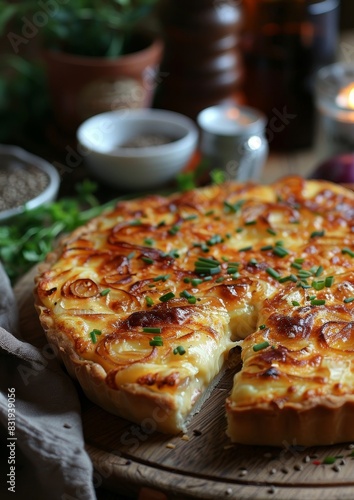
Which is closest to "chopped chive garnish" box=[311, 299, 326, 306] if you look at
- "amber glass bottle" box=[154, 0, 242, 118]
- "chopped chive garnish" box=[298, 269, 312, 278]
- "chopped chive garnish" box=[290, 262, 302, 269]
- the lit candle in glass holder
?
"chopped chive garnish" box=[298, 269, 312, 278]

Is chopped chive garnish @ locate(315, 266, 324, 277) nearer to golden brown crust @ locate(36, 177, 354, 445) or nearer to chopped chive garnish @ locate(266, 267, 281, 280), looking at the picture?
golden brown crust @ locate(36, 177, 354, 445)

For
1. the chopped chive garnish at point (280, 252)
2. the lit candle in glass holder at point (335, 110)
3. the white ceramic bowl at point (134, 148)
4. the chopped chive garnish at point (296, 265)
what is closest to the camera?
the chopped chive garnish at point (296, 265)

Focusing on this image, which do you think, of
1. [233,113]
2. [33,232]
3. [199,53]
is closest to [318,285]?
[33,232]

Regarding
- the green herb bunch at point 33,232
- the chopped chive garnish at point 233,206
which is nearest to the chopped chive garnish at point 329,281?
the chopped chive garnish at point 233,206

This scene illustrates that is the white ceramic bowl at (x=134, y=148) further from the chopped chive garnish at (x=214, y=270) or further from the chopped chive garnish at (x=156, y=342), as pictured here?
the chopped chive garnish at (x=156, y=342)

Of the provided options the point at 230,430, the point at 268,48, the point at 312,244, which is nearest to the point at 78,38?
Result: the point at 268,48

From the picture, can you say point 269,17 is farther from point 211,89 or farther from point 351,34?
point 351,34
